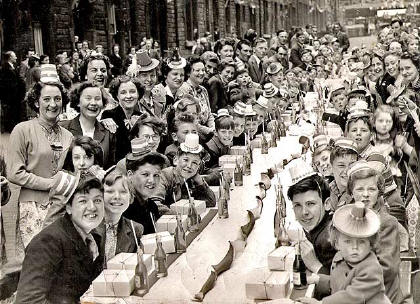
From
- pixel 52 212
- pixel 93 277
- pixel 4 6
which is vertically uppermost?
pixel 4 6

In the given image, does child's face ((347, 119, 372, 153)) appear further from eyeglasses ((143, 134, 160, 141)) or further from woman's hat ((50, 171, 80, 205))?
woman's hat ((50, 171, 80, 205))

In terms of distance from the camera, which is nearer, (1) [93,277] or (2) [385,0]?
(1) [93,277]

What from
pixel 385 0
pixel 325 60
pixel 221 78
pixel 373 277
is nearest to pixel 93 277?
pixel 373 277

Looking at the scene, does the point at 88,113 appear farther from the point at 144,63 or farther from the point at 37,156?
the point at 144,63

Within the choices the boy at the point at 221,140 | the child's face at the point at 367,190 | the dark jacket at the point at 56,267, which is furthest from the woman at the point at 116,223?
the boy at the point at 221,140

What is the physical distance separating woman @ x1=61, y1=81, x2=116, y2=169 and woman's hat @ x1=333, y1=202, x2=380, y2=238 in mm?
2797

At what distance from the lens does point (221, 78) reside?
8.74 m

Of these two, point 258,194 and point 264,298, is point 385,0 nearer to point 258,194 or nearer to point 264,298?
point 258,194

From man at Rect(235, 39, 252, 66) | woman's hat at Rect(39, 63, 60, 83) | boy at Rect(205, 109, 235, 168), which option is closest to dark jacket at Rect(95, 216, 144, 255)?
woman's hat at Rect(39, 63, 60, 83)

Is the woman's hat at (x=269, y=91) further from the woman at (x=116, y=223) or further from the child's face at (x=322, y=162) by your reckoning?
the woman at (x=116, y=223)

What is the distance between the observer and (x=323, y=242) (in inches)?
138

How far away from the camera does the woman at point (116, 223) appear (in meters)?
3.67

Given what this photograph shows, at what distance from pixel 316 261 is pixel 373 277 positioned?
61 centimetres

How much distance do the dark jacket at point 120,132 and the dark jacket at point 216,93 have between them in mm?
2605
